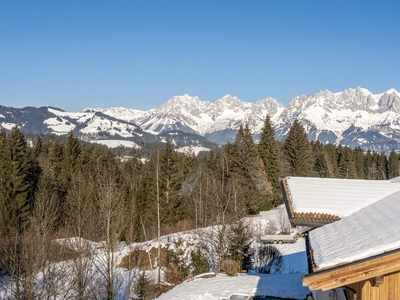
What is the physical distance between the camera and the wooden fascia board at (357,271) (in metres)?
4.43

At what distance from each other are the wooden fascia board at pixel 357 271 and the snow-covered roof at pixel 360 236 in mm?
164

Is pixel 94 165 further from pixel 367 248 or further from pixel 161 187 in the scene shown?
pixel 367 248

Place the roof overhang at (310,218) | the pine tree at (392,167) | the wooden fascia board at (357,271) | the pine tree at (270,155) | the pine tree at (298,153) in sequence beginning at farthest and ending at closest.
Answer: the pine tree at (392,167) → the pine tree at (298,153) → the pine tree at (270,155) → the roof overhang at (310,218) → the wooden fascia board at (357,271)

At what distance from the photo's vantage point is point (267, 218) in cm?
4153

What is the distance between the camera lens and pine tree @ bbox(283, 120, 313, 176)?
198 ft

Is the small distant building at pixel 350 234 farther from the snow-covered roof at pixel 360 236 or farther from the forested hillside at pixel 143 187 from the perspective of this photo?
the forested hillside at pixel 143 187

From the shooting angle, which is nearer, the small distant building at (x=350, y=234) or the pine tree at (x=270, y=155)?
the small distant building at (x=350, y=234)

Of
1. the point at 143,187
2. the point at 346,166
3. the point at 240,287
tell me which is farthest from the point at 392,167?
the point at 240,287

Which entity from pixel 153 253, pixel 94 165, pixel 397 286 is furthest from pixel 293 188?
pixel 94 165

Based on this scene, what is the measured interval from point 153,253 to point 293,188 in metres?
22.9

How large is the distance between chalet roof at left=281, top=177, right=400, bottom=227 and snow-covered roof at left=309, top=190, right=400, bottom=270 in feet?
1.48

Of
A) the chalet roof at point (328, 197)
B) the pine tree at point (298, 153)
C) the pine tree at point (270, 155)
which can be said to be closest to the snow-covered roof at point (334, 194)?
the chalet roof at point (328, 197)

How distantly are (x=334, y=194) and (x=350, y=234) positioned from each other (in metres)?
3.63

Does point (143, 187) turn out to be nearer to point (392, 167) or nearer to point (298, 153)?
point (298, 153)
